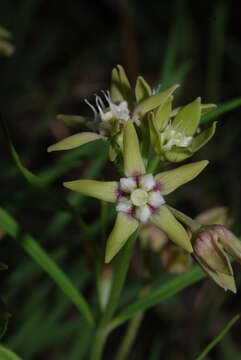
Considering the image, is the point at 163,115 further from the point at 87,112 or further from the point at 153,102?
the point at 87,112

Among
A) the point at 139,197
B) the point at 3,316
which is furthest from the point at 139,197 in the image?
the point at 3,316

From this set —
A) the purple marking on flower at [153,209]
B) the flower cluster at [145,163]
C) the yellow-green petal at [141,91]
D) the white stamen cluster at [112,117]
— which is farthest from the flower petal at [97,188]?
the yellow-green petal at [141,91]

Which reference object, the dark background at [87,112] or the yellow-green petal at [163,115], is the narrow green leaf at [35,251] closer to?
the dark background at [87,112]

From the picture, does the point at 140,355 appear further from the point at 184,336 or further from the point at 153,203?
the point at 153,203

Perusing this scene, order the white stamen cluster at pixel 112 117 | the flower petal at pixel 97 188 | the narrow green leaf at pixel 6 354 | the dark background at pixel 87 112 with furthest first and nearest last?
the dark background at pixel 87 112
the white stamen cluster at pixel 112 117
the flower petal at pixel 97 188
the narrow green leaf at pixel 6 354

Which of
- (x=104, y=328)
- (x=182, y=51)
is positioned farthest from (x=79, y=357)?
(x=182, y=51)

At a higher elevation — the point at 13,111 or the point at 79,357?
the point at 13,111
